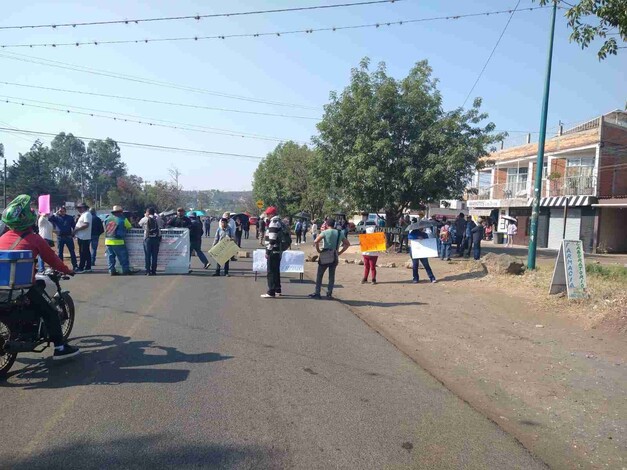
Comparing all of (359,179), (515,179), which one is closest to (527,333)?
(359,179)

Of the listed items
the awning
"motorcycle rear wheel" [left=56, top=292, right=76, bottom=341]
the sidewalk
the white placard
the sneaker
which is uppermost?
the awning

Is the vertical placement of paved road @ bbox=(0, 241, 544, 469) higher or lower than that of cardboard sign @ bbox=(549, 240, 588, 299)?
lower

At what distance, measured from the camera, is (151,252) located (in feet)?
46.6

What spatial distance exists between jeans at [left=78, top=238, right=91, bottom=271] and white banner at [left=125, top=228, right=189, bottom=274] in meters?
1.08

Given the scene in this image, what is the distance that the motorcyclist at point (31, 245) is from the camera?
5.67 metres

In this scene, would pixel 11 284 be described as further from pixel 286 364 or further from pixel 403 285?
pixel 403 285

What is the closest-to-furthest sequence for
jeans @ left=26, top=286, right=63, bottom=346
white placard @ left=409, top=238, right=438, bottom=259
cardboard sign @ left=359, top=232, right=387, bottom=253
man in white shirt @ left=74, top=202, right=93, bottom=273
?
1. jeans @ left=26, top=286, right=63, bottom=346
2. cardboard sign @ left=359, top=232, right=387, bottom=253
3. white placard @ left=409, top=238, right=438, bottom=259
4. man in white shirt @ left=74, top=202, right=93, bottom=273

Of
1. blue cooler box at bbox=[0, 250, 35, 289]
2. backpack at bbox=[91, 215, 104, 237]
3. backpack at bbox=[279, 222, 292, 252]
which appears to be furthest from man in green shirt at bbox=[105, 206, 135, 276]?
blue cooler box at bbox=[0, 250, 35, 289]

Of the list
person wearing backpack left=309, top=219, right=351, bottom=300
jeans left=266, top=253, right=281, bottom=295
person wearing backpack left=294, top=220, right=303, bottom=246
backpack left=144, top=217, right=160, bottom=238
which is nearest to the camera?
jeans left=266, top=253, right=281, bottom=295

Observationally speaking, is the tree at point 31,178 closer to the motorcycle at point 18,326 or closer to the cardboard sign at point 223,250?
the cardboard sign at point 223,250

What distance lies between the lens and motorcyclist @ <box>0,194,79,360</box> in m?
5.67

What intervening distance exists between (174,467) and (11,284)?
2.89 meters

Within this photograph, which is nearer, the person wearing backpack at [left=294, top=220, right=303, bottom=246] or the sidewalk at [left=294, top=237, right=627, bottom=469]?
the sidewalk at [left=294, top=237, right=627, bottom=469]

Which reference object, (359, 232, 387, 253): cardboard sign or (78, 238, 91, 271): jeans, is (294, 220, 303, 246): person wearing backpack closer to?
(78, 238, 91, 271): jeans
